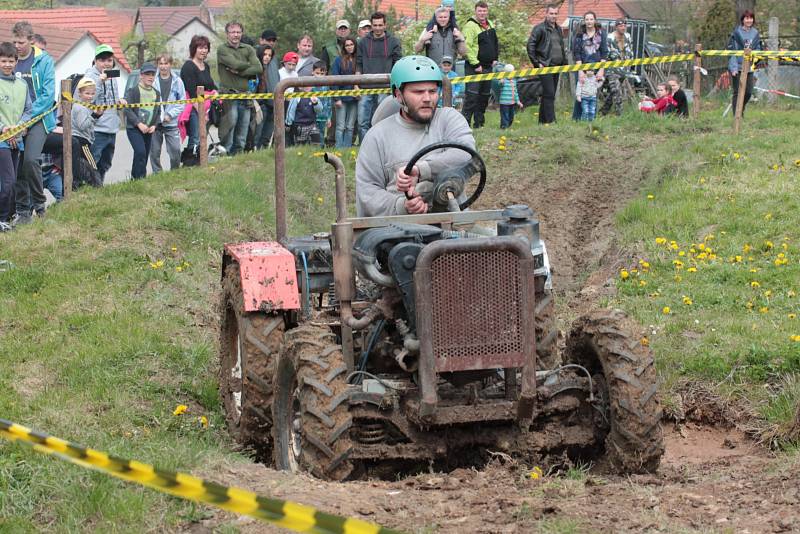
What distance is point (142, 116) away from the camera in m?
14.5

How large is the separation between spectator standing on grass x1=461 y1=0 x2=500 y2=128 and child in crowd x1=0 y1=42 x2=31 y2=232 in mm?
7119

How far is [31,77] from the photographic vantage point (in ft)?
40.8

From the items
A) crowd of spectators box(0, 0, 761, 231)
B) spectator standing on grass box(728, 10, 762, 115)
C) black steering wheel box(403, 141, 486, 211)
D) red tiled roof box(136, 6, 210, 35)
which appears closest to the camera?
black steering wheel box(403, 141, 486, 211)

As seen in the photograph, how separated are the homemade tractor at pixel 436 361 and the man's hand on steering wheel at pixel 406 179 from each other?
0.48 feet

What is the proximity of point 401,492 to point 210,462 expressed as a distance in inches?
37.5

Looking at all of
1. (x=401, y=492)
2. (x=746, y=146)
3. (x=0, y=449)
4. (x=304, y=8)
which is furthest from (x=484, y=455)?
(x=304, y=8)

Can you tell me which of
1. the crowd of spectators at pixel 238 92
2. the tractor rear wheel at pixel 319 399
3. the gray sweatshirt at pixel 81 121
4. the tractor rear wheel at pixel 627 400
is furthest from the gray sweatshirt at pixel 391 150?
the gray sweatshirt at pixel 81 121

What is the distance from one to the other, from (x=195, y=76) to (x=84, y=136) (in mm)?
2587

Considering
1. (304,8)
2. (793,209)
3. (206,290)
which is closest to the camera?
(206,290)

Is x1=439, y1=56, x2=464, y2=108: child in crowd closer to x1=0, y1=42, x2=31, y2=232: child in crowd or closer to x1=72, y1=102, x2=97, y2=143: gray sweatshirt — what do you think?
x1=72, y1=102, x2=97, y2=143: gray sweatshirt

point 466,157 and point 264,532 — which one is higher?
point 466,157

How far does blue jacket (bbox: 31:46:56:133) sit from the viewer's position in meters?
12.4

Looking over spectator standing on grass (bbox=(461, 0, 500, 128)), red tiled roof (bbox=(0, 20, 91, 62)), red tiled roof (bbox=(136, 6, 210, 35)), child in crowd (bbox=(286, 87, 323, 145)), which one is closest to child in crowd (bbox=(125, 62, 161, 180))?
child in crowd (bbox=(286, 87, 323, 145))

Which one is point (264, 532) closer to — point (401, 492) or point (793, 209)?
point (401, 492)
